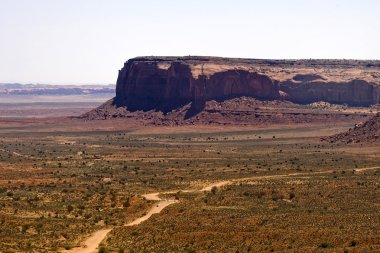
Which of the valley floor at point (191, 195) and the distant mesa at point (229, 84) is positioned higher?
the distant mesa at point (229, 84)

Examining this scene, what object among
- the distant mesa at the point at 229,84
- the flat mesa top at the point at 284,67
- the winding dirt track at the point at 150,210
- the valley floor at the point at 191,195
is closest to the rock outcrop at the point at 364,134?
the valley floor at the point at 191,195

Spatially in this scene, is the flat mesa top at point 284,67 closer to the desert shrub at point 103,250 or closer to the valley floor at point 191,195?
the valley floor at point 191,195

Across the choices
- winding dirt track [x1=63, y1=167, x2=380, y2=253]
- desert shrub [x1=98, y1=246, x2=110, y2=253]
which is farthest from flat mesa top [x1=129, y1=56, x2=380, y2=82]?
desert shrub [x1=98, y1=246, x2=110, y2=253]

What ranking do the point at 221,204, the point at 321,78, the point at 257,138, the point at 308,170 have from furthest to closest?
the point at 321,78 < the point at 257,138 < the point at 308,170 < the point at 221,204

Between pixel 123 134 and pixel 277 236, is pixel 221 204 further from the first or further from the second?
pixel 123 134

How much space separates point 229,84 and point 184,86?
8.96m

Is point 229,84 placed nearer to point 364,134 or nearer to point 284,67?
point 284,67

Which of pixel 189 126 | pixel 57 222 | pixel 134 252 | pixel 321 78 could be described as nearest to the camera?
pixel 134 252

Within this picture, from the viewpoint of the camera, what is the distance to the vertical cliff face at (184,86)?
5925 inches

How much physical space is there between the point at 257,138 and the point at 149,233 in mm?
79161

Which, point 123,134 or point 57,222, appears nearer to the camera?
point 57,222

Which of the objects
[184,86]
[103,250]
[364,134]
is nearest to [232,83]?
[184,86]

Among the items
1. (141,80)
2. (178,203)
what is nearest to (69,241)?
(178,203)

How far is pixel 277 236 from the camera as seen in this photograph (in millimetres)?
41938
